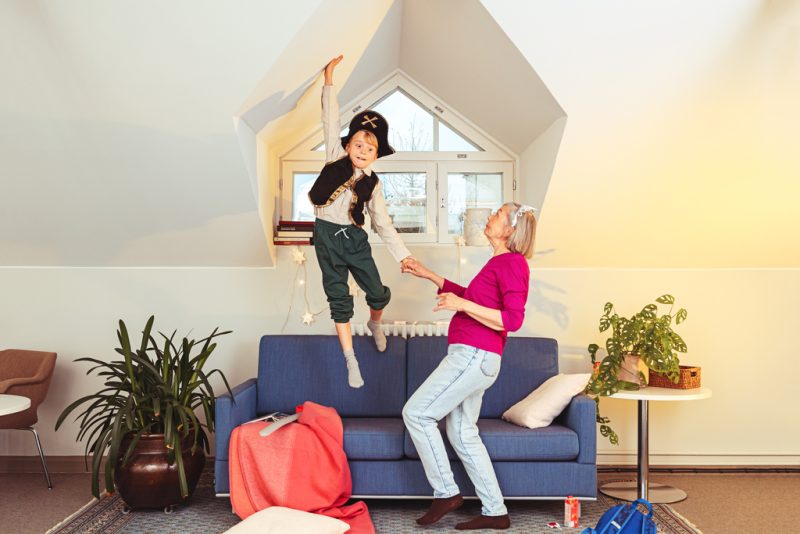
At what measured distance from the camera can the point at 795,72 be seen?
11.4 feet

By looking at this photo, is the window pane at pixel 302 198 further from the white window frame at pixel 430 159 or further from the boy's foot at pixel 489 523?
the boy's foot at pixel 489 523

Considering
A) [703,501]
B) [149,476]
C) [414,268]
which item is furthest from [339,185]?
[703,501]

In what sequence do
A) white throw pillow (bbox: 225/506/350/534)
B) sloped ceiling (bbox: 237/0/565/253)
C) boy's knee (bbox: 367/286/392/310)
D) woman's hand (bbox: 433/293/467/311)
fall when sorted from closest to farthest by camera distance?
1. white throw pillow (bbox: 225/506/350/534)
2. woman's hand (bbox: 433/293/467/311)
3. sloped ceiling (bbox: 237/0/565/253)
4. boy's knee (bbox: 367/286/392/310)

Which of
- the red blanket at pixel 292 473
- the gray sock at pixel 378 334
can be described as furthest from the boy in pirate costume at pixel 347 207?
the red blanket at pixel 292 473

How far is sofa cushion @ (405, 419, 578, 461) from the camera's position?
11.8 feet

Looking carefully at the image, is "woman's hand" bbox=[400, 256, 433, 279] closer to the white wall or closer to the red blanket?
the red blanket

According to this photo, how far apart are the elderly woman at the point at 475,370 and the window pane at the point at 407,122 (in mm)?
1725

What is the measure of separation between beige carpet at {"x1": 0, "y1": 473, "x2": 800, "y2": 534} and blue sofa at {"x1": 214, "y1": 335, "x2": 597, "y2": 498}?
0.68 meters

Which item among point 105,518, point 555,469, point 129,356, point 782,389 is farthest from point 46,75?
point 782,389

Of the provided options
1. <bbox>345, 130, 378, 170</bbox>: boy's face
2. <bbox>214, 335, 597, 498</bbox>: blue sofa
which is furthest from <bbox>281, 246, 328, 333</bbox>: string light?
<bbox>345, 130, 378, 170</bbox>: boy's face

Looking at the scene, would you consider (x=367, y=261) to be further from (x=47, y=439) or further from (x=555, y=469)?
(x=47, y=439)

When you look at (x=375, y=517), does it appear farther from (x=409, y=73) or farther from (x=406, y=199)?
(x=409, y=73)

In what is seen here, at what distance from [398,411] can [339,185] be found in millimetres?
1363

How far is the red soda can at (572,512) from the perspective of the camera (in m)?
3.45
